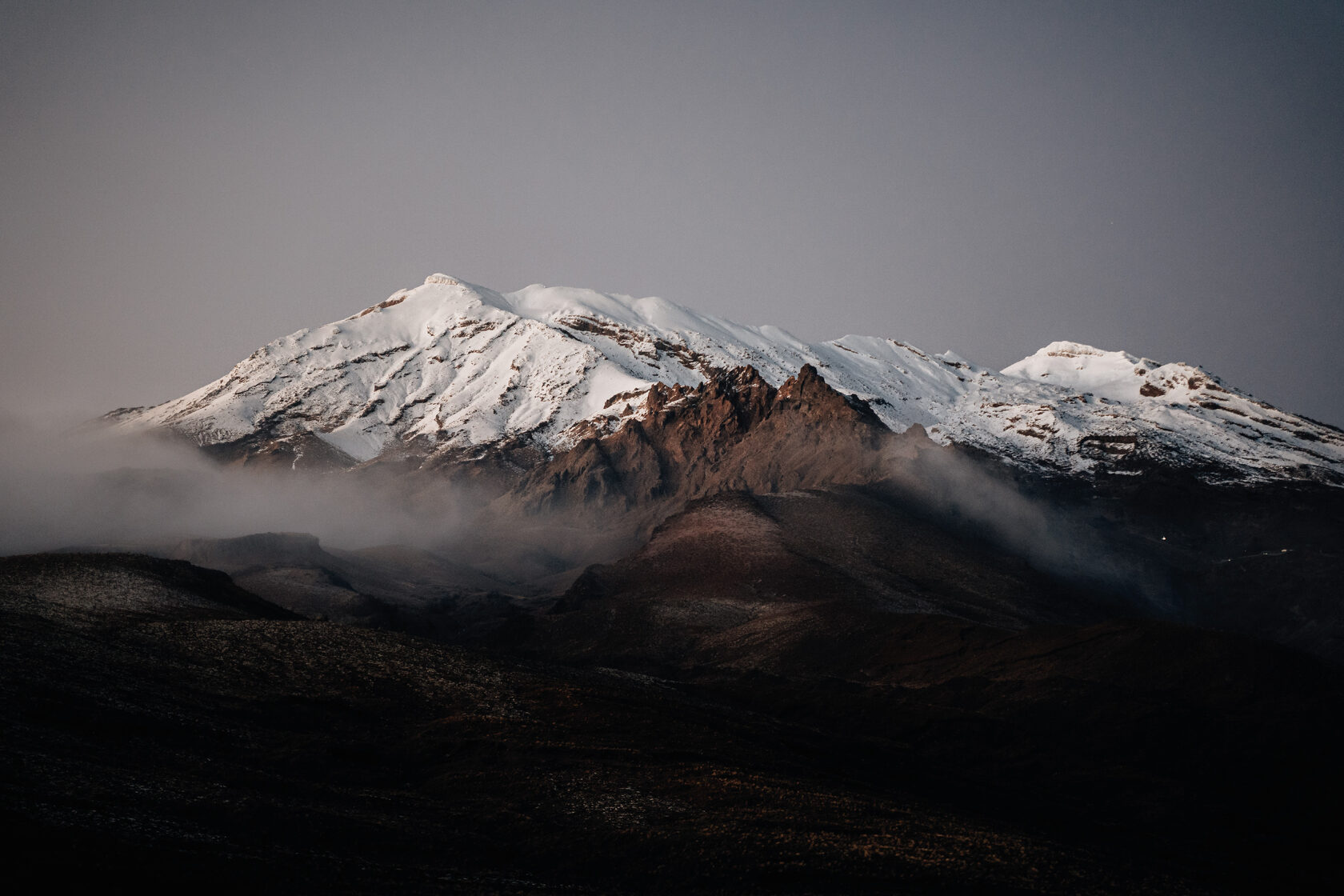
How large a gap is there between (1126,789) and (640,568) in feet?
275

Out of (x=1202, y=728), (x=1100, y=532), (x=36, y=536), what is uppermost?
(x=1100, y=532)

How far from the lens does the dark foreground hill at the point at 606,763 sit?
96.3 feet

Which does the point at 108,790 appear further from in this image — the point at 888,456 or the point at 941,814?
the point at 888,456

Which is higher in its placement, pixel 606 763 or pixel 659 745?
pixel 659 745

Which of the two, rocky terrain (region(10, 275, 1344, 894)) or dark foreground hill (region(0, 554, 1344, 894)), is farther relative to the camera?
rocky terrain (region(10, 275, 1344, 894))

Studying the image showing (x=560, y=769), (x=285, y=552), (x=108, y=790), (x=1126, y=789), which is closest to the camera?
(x=108, y=790)

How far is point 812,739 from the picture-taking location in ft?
172

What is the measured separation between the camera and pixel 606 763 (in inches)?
1638

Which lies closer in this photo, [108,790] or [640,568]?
[108,790]

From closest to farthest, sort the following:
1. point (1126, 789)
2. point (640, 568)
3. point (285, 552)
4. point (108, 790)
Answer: point (108, 790), point (1126, 789), point (640, 568), point (285, 552)

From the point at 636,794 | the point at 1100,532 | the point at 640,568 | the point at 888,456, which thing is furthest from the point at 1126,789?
the point at 1100,532

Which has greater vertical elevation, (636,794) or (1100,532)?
(1100,532)

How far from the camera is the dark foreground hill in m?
29.3

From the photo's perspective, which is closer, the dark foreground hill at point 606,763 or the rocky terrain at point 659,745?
the dark foreground hill at point 606,763
